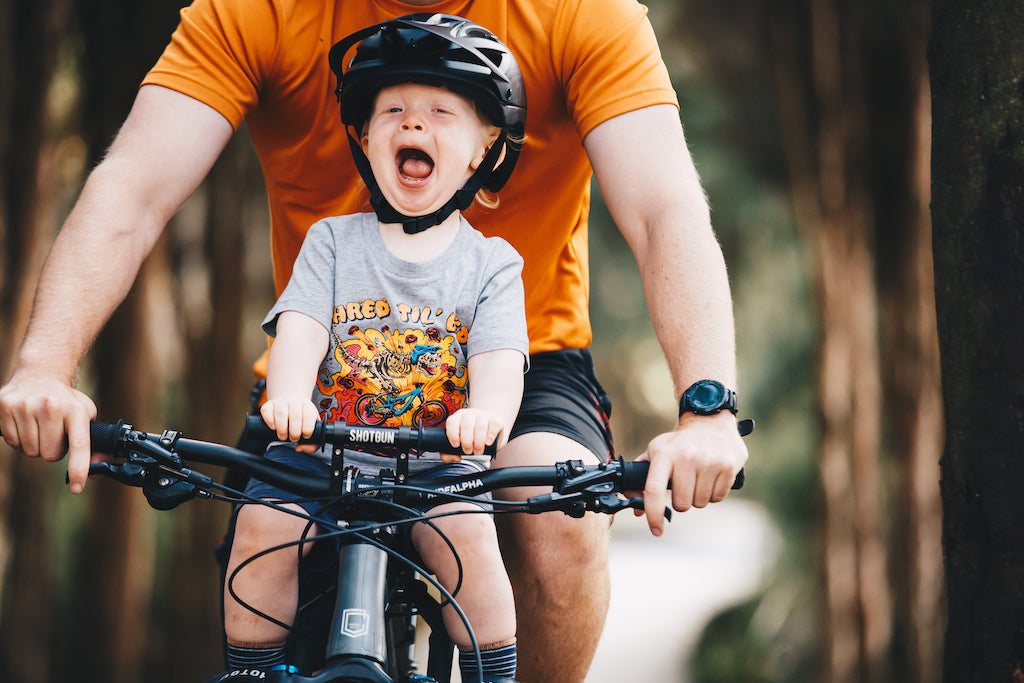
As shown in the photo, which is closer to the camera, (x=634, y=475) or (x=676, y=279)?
(x=634, y=475)

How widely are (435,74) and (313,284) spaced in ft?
1.91

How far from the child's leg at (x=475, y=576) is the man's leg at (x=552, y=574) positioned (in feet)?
1.52

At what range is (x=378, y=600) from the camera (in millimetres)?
1959

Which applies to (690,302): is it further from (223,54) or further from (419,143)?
(223,54)

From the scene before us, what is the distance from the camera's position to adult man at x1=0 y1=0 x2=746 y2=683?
262 cm

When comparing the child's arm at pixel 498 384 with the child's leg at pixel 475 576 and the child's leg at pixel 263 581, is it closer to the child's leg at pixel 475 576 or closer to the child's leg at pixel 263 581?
the child's leg at pixel 475 576

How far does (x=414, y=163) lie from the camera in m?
2.52

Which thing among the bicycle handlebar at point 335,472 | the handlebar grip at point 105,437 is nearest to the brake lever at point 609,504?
the bicycle handlebar at point 335,472

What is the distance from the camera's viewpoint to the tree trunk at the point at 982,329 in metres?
2.96

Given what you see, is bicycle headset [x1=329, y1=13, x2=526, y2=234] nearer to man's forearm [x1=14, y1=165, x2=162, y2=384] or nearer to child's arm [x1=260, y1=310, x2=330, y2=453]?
child's arm [x1=260, y1=310, x2=330, y2=453]

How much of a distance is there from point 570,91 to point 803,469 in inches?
702

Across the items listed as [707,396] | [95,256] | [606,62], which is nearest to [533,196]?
[606,62]

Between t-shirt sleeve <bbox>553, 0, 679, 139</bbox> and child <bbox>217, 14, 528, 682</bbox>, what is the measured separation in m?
0.41

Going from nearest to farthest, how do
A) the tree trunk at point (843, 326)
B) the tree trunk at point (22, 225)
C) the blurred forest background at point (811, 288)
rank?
the tree trunk at point (22, 225), the blurred forest background at point (811, 288), the tree trunk at point (843, 326)
